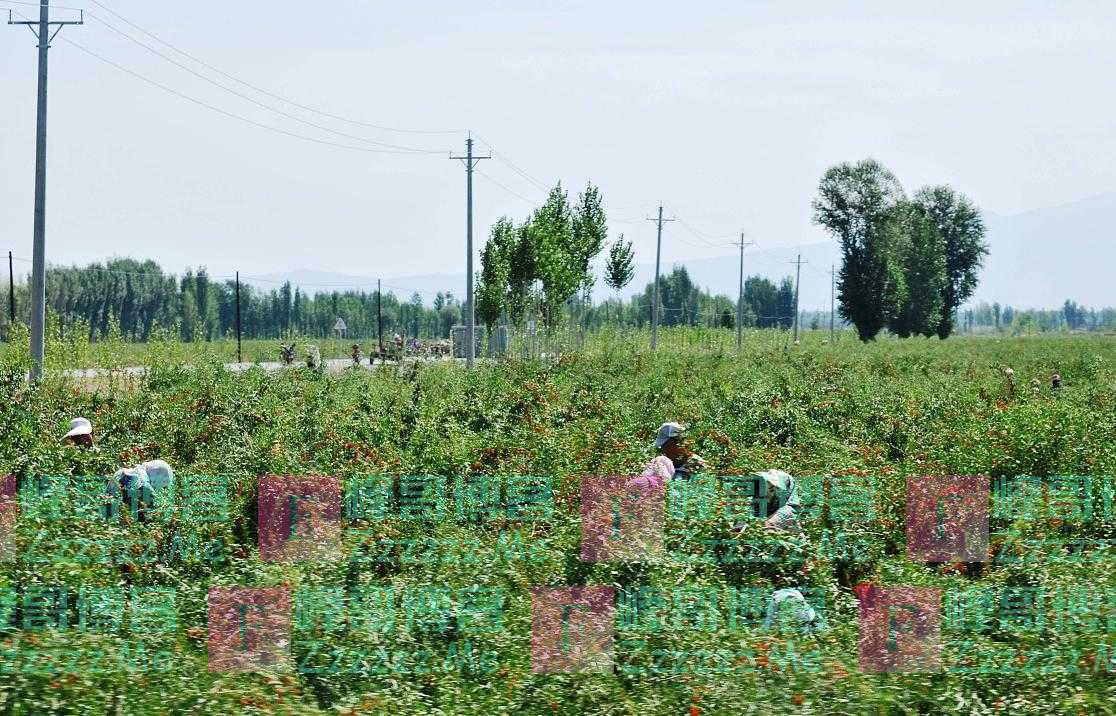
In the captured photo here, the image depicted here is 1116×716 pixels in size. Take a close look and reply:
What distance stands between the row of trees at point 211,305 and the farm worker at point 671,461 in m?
55.5

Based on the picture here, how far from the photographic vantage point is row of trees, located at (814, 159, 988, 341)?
84.8 m

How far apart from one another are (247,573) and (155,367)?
1436 cm

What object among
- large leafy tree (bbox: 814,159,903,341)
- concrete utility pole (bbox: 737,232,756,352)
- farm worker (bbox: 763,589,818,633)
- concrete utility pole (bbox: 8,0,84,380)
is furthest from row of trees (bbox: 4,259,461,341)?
farm worker (bbox: 763,589,818,633)

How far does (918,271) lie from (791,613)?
285ft

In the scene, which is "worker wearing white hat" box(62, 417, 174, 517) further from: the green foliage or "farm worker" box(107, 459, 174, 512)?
the green foliage

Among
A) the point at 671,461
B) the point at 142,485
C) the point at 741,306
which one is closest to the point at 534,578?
the point at 671,461

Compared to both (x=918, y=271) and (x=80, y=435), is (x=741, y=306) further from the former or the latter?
(x=80, y=435)

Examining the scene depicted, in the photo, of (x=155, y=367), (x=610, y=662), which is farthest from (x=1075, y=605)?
(x=155, y=367)

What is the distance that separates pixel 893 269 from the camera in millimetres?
84125

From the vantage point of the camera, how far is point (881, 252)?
84062mm

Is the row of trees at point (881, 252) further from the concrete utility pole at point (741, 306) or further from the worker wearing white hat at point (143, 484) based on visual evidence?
the worker wearing white hat at point (143, 484)

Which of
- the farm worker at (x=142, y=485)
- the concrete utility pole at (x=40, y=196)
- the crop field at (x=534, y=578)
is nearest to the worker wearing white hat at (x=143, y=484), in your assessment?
→ the farm worker at (x=142, y=485)

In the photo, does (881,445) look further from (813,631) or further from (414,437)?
(813,631)

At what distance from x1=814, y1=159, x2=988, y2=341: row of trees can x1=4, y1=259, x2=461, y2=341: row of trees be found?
31420 mm
